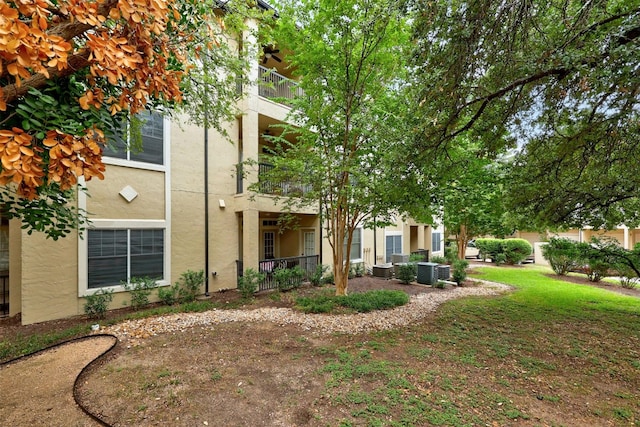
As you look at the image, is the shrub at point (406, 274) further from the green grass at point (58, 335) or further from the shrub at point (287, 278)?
the green grass at point (58, 335)

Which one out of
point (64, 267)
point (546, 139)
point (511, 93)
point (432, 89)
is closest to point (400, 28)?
point (432, 89)

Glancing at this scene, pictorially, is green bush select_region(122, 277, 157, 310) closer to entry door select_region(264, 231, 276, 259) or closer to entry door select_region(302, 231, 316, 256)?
entry door select_region(264, 231, 276, 259)

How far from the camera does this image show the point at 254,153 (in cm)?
939

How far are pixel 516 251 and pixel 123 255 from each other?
930 inches

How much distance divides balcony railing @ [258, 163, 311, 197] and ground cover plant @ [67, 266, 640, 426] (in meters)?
4.05

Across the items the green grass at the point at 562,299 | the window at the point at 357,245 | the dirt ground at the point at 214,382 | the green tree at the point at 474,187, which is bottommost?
the green grass at the point at 562,299

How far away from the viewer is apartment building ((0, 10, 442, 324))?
6824 mm

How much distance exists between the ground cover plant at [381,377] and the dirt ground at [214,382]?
0.02 meters

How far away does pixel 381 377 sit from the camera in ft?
13.1

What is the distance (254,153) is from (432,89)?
616 cm

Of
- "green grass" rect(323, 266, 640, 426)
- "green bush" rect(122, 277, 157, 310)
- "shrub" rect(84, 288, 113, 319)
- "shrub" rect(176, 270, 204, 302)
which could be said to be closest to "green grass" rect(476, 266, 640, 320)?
"green grass" rect(323, 266, 640, 426)

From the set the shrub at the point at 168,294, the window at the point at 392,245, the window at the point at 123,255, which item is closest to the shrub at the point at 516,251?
the window at the point at 392,245

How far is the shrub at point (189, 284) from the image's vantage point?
8555 mm

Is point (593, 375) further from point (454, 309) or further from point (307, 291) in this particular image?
point (307, 291)
